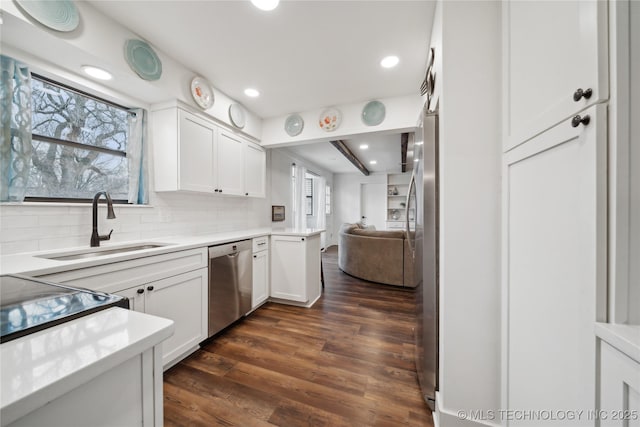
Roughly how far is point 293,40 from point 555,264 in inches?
82.1

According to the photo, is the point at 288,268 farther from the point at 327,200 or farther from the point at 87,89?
the point at 327,200

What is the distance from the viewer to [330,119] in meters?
2.87

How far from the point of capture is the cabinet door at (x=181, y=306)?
1.59m

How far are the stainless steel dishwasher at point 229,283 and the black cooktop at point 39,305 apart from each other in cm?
135

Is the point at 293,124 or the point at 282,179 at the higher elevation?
the point at 293,124

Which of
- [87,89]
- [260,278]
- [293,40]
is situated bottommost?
[260,278]

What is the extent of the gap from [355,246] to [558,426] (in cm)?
327

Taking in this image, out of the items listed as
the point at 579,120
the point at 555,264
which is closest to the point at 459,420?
the point at 555,264

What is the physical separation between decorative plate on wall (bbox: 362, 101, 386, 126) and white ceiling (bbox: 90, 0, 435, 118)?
0.44 feet

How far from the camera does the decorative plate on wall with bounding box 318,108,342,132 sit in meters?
2.84

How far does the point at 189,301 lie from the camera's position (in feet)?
5.95

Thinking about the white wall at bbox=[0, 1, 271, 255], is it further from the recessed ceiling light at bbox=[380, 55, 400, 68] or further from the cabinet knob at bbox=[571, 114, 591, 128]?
the cabinet knob at bbox=[571, 114, 591, 128]

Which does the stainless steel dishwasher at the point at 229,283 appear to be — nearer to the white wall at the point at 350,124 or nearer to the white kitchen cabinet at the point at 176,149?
the white kitchen cabinet at the point at 176,149

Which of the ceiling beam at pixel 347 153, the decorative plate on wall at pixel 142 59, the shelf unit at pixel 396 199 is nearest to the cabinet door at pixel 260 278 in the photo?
the decorative plate on wall at pixel 142 59
